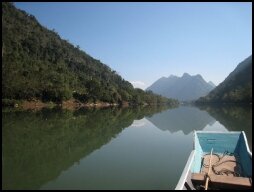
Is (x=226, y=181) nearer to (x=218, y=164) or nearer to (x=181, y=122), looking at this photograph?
(x=218, y=164)

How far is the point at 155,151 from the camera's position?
1491 centimetres

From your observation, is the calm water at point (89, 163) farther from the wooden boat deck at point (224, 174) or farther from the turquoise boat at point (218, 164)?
the wooden boat deck at point (224, 174)

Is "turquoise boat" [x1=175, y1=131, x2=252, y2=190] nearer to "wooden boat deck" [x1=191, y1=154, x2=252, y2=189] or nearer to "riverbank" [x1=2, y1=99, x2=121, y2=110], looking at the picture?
"wooden boat deck" [x1=191, y1=154, x2=252, y2=189]

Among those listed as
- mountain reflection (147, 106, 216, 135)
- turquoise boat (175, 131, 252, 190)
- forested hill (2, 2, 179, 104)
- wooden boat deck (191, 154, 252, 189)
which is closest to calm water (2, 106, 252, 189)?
turquoise boat (175, 131, 252, 190)

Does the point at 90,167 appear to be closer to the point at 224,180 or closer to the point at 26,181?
the point at 26,181

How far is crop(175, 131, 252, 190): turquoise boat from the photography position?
6.65 metres

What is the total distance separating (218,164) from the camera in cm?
914

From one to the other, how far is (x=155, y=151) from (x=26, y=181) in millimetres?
7337

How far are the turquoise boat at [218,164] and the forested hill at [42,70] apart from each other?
4837 centimetres

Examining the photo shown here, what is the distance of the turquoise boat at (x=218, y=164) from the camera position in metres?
6.65

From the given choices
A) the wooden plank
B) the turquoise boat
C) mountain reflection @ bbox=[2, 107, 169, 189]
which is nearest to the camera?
the wooden plank

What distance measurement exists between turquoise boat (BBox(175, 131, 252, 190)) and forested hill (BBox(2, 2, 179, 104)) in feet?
159

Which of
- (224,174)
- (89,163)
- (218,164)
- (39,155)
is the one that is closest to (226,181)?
(224,174)

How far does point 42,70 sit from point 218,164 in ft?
236
